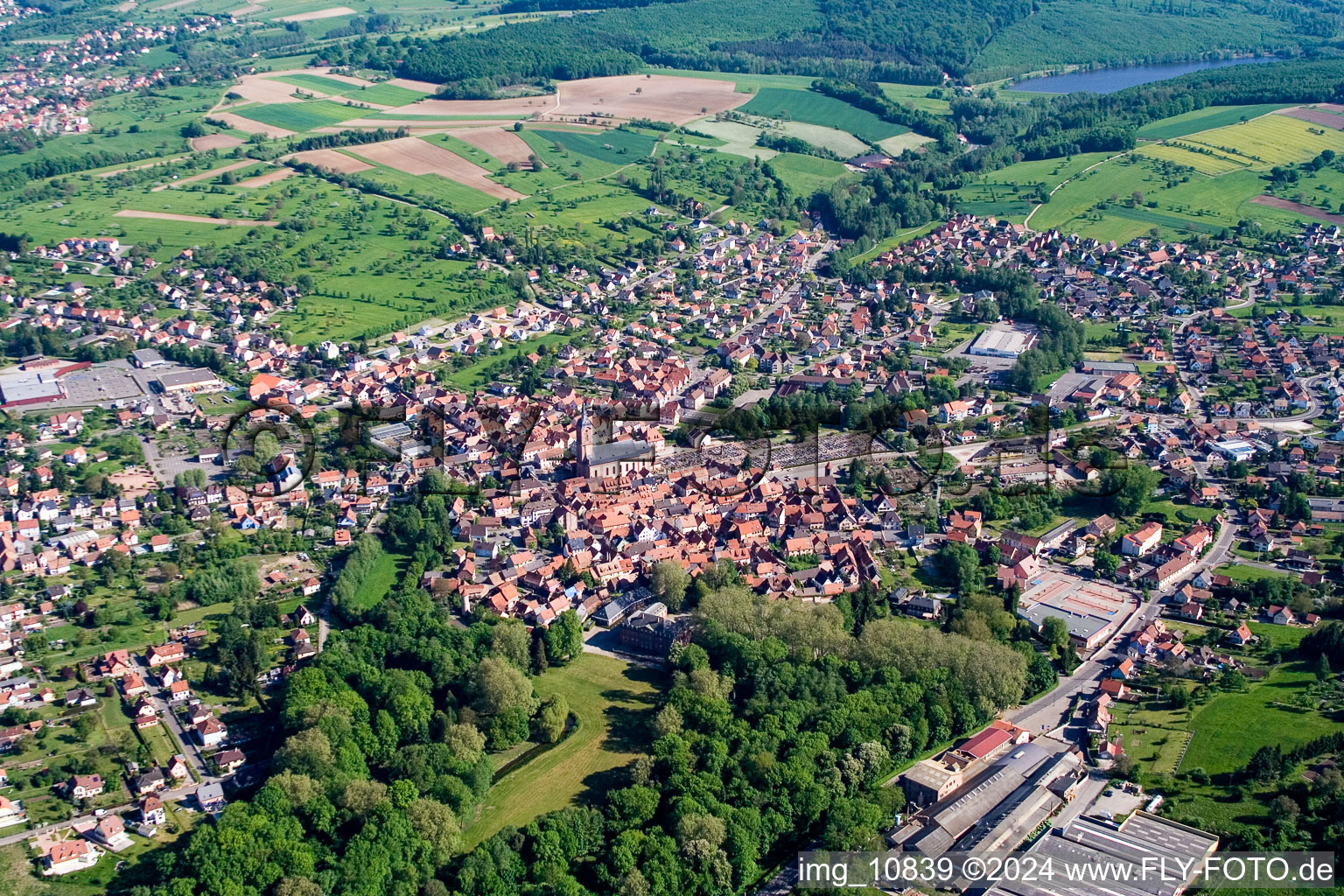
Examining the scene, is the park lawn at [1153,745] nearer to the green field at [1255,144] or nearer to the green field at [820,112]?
the green field at [1255,144]

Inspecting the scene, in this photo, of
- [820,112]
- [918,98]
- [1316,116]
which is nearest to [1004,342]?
[820,112]

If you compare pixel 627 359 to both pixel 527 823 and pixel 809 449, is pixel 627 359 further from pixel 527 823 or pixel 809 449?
pixel 527 823

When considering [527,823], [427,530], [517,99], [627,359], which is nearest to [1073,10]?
[517,99]

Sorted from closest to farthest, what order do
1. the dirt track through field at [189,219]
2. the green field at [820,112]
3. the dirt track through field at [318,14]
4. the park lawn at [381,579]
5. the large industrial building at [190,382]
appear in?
the park lawn at [381,579], the large industrial building at [190,382], the dirt track through field at [189,219], the green field at [820,112], the dirt track through field at [318,14]

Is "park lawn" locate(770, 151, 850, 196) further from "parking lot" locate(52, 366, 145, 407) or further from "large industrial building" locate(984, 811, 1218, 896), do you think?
"large industrial building" locate(984, 811, 1218, 896)

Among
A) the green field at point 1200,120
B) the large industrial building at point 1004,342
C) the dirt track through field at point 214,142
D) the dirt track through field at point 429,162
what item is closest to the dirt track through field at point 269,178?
the dirt track through field at point 429,162

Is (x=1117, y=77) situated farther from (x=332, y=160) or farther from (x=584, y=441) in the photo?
(x=584, y=441)
